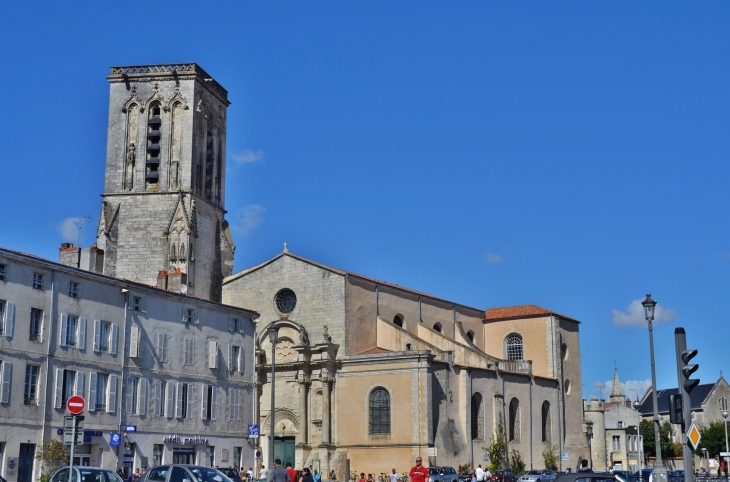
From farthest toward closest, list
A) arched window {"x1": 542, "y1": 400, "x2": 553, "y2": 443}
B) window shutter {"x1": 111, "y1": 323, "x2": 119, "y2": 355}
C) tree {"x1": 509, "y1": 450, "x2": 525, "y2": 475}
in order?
arched window {"x1": 542, "y1": 400, "x2": 553, "y2": 443}
tree {"x1": 509, "y1": 450, "x2": 525, "y2": 475}
window shutter {"x1": 111, "y1": 323, "x2": 119, "y2": 355}

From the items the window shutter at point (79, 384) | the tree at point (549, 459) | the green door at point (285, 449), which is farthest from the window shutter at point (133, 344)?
the tree at point (549, 459)

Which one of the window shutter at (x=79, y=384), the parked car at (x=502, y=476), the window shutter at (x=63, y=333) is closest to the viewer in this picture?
the window shutter at (x=63, y=333)

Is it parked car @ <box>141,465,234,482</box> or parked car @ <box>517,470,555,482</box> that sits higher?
parked car @ <box>141,465,234,482</box>

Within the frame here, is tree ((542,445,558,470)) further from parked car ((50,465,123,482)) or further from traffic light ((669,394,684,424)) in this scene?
traffic light ((669,394,684,424))

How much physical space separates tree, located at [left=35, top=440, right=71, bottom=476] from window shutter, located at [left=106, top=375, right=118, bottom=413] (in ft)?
11.4

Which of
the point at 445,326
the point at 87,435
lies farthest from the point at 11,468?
the point at 445,326

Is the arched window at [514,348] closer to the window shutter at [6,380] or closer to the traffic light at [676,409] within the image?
the window shutter at [6,380]

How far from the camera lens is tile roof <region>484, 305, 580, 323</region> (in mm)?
63625

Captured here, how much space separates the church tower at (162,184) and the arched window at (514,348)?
20379 mm

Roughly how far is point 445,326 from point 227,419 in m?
22.7

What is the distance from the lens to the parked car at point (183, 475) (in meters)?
20.3

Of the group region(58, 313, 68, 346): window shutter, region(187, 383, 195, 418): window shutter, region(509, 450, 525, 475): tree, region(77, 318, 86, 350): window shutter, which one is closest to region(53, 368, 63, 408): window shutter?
region(58, 313, 68, 346): window shutter

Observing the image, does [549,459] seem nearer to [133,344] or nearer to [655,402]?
[133,344]

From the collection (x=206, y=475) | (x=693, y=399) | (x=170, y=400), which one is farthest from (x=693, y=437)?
(x=693, y=399)
